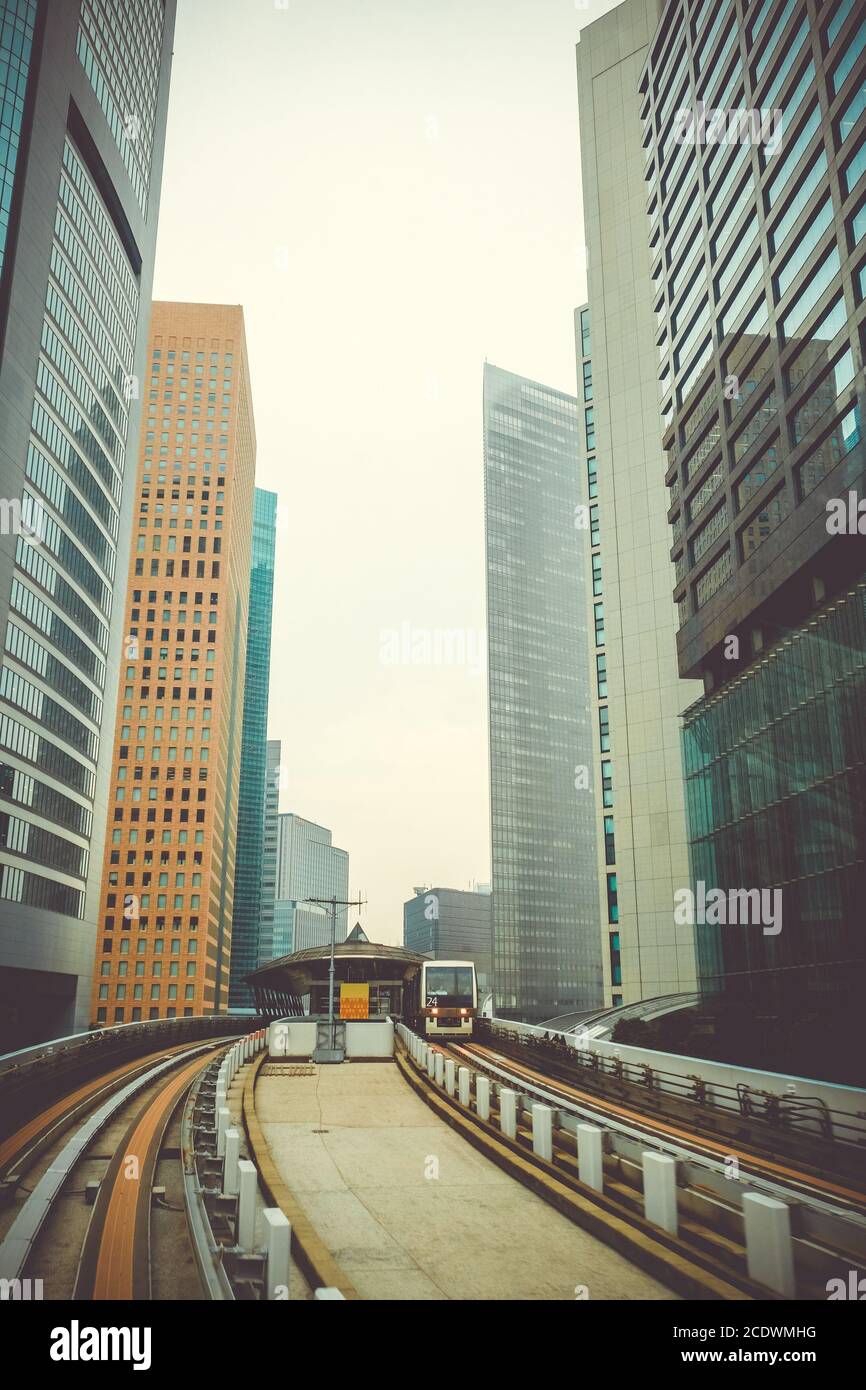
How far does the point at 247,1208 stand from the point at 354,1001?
38563mm

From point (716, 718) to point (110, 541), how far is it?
5616cm

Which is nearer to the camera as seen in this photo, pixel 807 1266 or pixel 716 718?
pixel 807 1266

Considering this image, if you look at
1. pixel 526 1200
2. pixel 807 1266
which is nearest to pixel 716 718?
pixel 526 1200

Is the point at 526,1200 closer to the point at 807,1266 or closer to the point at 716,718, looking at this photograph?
the point at 807,1266

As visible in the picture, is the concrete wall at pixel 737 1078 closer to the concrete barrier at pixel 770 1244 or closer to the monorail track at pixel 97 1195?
the concrete barrier at pixel 770 1244

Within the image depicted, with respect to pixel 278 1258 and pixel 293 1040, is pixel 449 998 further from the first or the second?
pixel 278 1258

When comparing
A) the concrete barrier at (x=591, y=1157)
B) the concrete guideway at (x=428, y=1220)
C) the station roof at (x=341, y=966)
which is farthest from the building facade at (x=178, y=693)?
the concrete barrier at (x=591, y=1157)

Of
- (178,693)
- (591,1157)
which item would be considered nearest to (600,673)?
(178,693)

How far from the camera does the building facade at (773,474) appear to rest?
34.6m

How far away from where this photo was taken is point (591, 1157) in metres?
13.7

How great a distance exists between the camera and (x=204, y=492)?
14025 centimetres

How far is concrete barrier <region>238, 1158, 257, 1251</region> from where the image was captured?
10.7 meters

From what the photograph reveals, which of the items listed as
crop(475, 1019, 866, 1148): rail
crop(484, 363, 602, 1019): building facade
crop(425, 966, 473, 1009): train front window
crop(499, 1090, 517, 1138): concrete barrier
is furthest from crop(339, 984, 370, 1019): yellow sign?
crop(484, 363, 602, 1019): building facade

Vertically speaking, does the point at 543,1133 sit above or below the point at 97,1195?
above
